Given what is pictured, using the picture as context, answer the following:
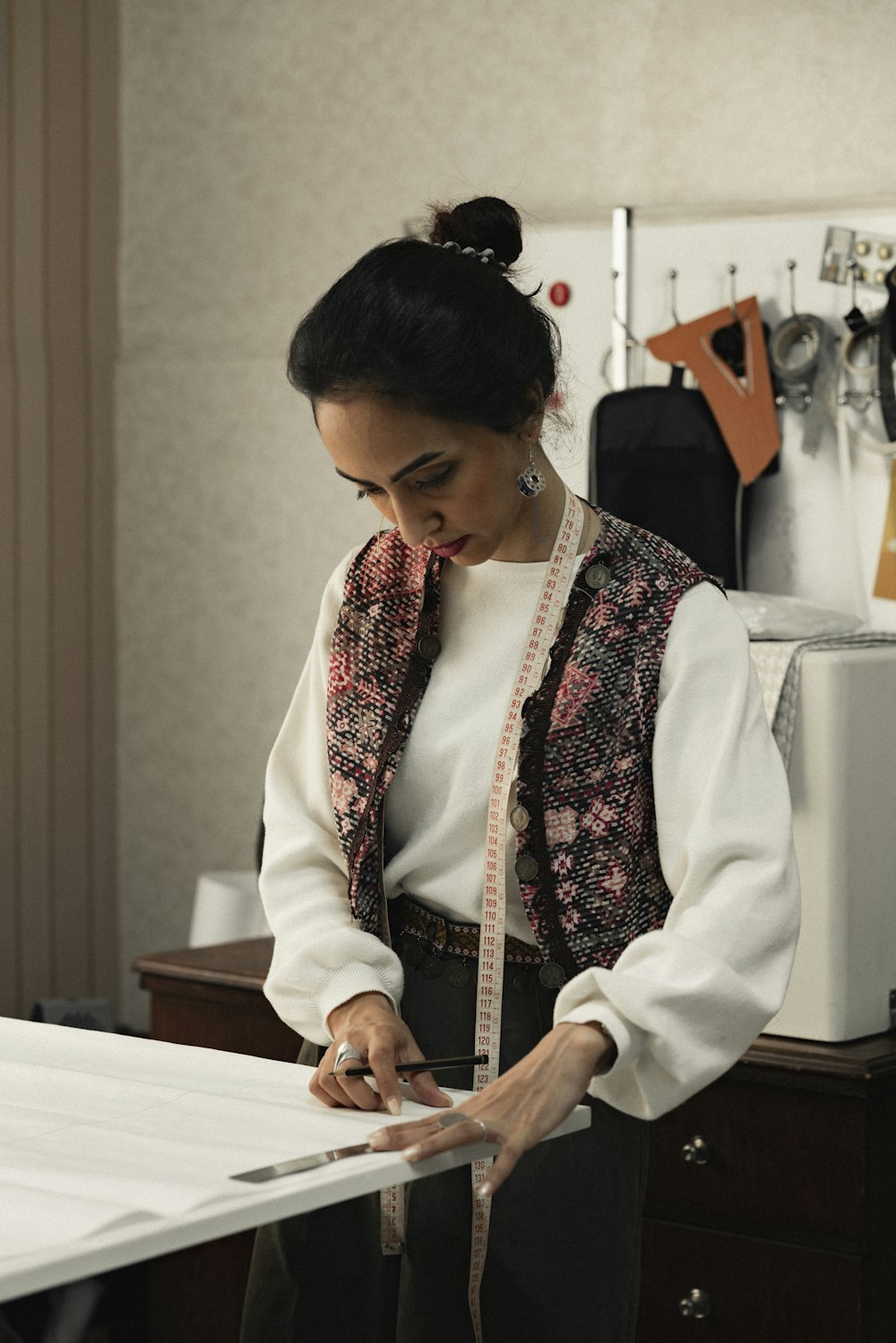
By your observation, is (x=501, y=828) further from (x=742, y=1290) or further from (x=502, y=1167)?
(x=742, y=1290)

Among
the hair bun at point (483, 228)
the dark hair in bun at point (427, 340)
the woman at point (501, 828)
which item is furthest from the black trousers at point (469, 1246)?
the hair bun at point (483, 228)

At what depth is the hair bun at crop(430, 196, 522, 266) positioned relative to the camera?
1352 mm

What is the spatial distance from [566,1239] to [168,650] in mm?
2128

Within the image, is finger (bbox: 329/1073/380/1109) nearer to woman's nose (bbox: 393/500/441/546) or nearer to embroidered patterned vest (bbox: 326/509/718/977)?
embroidered patterned vest (bbox: 326/509/718/977)

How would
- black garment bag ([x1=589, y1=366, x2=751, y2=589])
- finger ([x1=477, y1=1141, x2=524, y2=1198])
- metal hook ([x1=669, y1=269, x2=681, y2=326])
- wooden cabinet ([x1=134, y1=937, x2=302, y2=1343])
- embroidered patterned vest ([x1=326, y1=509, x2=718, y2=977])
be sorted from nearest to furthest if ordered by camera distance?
finger ([x1=477, y1=1141, x2=524, y2=1198])
embroidered patterned vest ([x1=326, y1=509, x2=718, y2=977])
wooden cabinet ([x1=134, y1=937, x2=302, y2=1343])
black garment bag ([x1=589, y1=366, x2=751, y2=589])
metal hook ([x1=669, y1=269, x2=681, y2=326])

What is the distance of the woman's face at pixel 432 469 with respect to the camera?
1253 millimetres

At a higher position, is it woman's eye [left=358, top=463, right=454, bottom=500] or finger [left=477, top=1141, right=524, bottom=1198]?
woman's eye [left=358, top=463, right=454, bottom=500]

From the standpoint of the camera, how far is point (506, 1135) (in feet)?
3.53

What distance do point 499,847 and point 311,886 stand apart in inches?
7.7

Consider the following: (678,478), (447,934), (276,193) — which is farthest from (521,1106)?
(276,193)

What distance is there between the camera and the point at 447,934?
1364mm

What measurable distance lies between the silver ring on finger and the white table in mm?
32

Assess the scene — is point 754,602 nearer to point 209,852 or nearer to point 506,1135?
point 506,1135

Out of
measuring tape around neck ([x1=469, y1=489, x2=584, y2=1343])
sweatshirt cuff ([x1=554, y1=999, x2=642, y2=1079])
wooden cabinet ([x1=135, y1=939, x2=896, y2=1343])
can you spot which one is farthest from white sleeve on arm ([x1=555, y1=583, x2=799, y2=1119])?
wooden cabinet ([x1=135, y1=939, x2=896, y2=1343])
